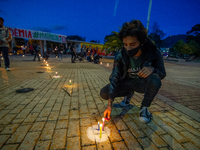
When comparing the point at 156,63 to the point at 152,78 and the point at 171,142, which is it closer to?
the point at 152,78

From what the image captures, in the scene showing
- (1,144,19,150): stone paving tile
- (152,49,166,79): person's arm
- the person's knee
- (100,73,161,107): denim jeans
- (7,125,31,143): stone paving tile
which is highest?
(152,49,166,79): person's arm

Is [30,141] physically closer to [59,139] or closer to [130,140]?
[59,139]

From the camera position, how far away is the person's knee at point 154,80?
2.20 metres

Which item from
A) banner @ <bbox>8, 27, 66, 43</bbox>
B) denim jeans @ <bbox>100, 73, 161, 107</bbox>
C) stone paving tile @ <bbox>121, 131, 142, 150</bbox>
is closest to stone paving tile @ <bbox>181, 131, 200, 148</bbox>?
denim jeans @ <bbox>100, 73, 161, 107</bbox>

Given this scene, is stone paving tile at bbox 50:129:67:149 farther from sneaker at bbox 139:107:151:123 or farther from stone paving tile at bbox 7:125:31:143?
sneaker at bbox 139:107:151:123

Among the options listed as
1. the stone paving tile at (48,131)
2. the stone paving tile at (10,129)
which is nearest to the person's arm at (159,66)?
the stone paving tile at (48,131)

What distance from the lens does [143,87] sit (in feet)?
8.17

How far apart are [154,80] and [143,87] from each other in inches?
13.2

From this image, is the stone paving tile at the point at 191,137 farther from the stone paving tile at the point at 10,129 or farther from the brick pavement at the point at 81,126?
the stone paving tile at the point at 10,129

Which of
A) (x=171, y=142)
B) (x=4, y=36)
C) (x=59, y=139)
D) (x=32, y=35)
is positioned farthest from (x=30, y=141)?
(x=32, y=35)

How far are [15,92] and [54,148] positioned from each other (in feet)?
9.80

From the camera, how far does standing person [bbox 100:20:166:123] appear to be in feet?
7.27

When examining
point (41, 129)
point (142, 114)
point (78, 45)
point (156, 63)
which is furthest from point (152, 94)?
point (78, 45)

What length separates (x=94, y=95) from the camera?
12.2 feet
